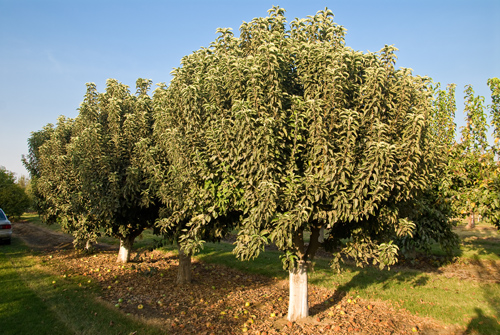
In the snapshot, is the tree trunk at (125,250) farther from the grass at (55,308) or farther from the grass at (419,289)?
the grass at (419,289)

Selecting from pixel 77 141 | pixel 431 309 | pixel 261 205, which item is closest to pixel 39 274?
pixel 77 141

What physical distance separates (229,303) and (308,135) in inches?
259

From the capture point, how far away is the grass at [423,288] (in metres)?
9.12

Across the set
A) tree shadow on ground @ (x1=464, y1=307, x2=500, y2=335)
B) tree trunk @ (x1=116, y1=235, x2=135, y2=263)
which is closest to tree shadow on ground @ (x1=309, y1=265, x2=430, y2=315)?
tree shadow on ground @ (x1=464, y1=307, x2=500, y2=335)

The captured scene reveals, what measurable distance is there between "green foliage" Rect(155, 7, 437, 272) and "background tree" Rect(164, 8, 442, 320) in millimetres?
26

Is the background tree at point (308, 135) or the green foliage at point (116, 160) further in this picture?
the green foliage at point (116, 160)

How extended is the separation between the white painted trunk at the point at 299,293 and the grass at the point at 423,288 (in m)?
3.40

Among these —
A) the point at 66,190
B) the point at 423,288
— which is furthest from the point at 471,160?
the point at 66,190

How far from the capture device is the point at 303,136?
22.6ft

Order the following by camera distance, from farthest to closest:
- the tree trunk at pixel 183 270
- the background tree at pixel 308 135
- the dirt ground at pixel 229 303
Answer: the tree trunk at pixel 183 270 < the dirt ground at pixel 229 303 < the background tree at pixel 308 135

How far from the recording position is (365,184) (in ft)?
20.6

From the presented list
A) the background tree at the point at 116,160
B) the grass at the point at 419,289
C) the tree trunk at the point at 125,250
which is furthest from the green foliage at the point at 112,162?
the grass at the point at 419,289

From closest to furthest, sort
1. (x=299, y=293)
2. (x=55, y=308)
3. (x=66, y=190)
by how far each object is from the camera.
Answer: (x=299, y=293) < (x=55, y=308) < (x=66, y=190)

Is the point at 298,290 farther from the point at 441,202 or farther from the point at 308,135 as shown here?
the point at 441,202
